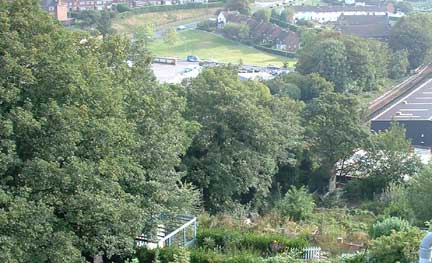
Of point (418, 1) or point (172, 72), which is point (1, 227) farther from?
point (418, 1)

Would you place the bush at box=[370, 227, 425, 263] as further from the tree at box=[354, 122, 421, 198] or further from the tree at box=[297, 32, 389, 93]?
the tree at box=[297, 32, 389, 93]

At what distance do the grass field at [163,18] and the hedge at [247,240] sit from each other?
48047 mm

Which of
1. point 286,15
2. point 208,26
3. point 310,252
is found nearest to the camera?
point 310,252

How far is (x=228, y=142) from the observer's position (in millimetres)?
18469

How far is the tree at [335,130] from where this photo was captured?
72.6 feet

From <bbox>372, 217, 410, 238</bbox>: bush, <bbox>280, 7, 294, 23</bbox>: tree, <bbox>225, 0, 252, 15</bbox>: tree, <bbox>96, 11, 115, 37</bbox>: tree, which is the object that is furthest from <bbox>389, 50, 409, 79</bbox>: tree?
<bbox>372, 217, 410, 238</bbox>: bush

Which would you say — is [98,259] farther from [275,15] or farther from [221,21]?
[275,15]

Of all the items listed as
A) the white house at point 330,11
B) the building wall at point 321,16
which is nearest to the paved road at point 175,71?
the building wall at point 321,16

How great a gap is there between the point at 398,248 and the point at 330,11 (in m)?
64.9

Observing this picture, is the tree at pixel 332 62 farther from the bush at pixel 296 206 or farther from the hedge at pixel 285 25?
the hedge at pixel 285 25

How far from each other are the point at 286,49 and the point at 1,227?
48728 millimetres

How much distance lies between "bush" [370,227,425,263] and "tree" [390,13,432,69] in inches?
1476

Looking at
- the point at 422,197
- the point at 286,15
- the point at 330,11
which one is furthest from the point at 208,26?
the point at 422,197

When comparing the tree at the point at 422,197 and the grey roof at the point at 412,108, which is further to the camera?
the grey roof at the point at 412,108
